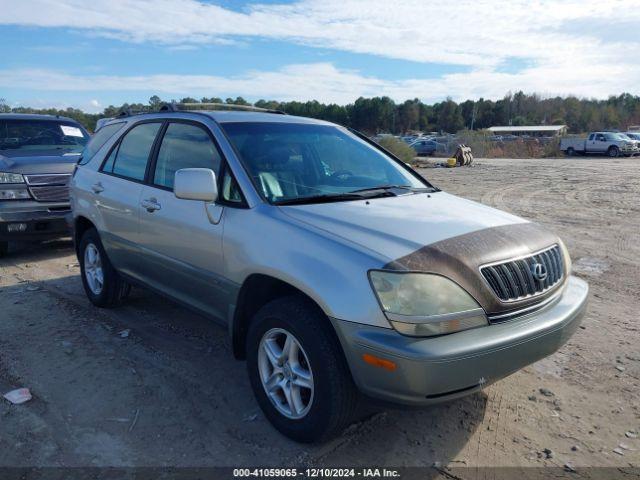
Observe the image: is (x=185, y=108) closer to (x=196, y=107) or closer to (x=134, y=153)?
(x=196, y=107)

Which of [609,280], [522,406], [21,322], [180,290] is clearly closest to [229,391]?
[180,290]

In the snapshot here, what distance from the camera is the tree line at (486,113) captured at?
330ft

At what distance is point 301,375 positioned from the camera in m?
2.96

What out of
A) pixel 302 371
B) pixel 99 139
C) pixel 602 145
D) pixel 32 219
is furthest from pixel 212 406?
pixel 602 145

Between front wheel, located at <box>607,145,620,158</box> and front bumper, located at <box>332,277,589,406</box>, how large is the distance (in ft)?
125

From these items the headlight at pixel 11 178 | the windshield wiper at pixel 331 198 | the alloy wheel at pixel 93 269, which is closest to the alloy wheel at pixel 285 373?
Answer: the windshield wiper at pixel 331 198

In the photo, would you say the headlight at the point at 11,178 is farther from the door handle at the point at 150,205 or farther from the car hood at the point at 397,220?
the car hood at the point at 397,220

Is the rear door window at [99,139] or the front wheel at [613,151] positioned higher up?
the rear door window at [99,139]

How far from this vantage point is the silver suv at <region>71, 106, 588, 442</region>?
2.57 meters

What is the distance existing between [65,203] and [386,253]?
6.06m

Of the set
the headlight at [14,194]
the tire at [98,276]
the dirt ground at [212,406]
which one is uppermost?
the headlight at [14,194]

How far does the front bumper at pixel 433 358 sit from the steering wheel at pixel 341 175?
4.86 feet

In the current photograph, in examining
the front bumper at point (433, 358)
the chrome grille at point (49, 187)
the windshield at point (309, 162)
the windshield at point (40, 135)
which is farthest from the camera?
the windshield at point (40, 135)

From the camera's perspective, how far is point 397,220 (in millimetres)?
3111
